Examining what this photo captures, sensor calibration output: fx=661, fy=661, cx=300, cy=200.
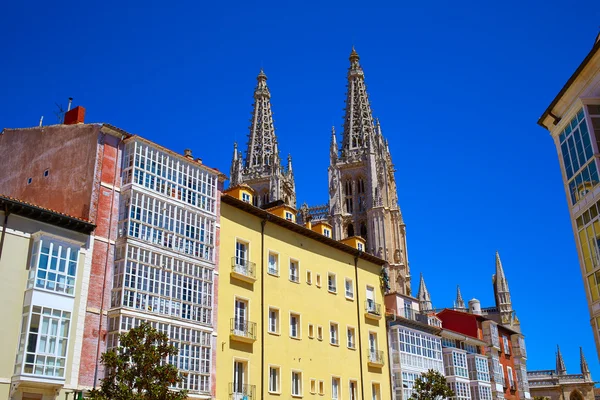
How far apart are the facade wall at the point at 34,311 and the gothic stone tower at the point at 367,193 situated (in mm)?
87899

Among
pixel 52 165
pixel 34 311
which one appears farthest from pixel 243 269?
pixel 34 311

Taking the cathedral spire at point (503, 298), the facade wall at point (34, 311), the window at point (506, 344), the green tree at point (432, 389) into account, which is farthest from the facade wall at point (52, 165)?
the cathedral spire at point (503, 298)

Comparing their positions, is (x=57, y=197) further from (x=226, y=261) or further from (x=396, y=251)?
(x=396, y=251)

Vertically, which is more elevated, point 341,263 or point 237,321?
point 341,263

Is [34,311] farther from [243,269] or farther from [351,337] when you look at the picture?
[351,337]

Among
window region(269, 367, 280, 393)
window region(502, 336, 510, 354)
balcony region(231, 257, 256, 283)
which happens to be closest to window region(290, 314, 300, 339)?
window region(269, 367, 280, 393)

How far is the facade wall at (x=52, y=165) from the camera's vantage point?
103ft

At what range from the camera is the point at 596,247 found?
2506cm

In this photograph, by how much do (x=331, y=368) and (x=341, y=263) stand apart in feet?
23.9

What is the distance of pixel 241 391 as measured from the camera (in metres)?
34.0

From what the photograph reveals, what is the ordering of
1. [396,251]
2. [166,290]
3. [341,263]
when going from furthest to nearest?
[396,251]
[341,263]
[166,290]

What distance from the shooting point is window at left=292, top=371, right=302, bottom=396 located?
37.2m

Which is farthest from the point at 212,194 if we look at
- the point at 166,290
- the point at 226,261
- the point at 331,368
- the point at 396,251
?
the point at 396,251

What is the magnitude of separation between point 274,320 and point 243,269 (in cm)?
375
